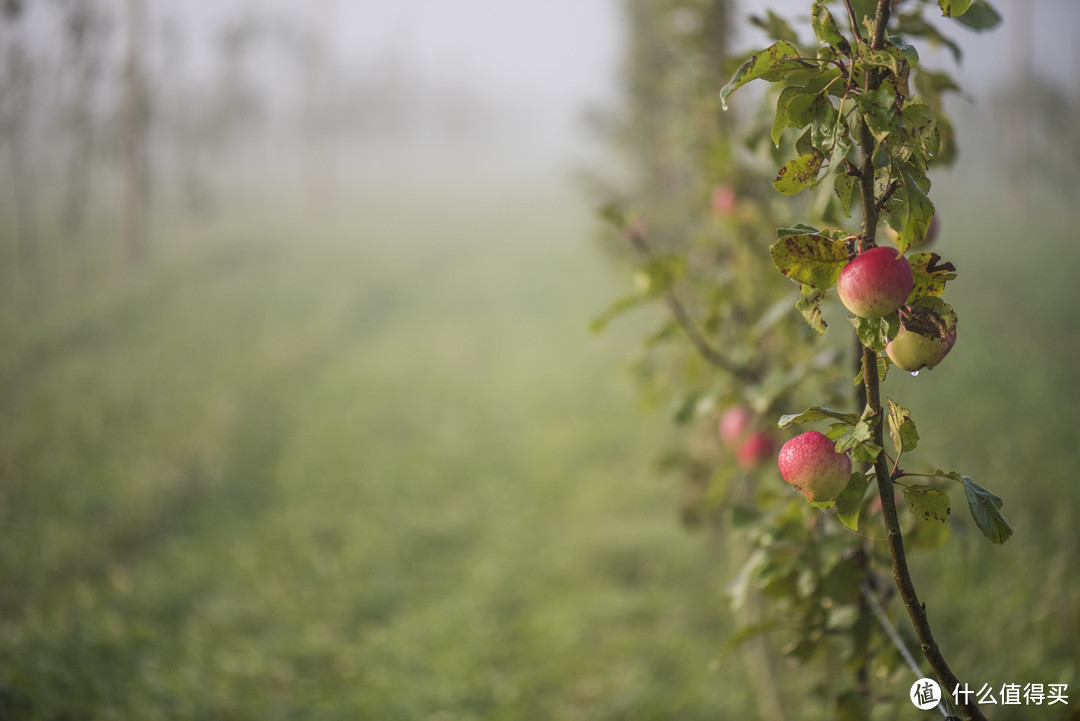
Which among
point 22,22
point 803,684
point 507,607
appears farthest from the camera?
point 22,22

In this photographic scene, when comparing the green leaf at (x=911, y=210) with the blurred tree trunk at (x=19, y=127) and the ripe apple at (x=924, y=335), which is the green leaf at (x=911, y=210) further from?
the blurred tree trunk at (x=19, y=127)

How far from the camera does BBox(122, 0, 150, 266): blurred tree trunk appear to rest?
35.6ft

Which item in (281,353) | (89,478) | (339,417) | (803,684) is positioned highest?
(281,353)

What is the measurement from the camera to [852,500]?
0.83 metres

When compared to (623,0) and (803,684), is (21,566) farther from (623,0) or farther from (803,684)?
(623,0)

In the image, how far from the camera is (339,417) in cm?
717

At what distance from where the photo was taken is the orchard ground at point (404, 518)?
10.6ft

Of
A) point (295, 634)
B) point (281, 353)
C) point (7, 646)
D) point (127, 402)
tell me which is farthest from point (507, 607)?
point (281, 353)

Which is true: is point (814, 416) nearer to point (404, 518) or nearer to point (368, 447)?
point (404, 518)

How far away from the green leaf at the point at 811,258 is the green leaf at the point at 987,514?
0.34m

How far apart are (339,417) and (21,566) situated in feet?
10.9

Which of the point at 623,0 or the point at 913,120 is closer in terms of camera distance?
the point at 913,120

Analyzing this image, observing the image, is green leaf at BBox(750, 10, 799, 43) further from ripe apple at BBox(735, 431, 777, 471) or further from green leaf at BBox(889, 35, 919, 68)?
ripe apple at BBox(735, 431, 777, 471)

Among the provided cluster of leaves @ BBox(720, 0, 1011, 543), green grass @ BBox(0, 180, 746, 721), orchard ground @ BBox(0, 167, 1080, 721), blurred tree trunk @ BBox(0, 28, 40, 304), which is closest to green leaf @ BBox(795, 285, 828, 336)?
cluster of leaves @ BBox(720, 0, 1011, 543)
